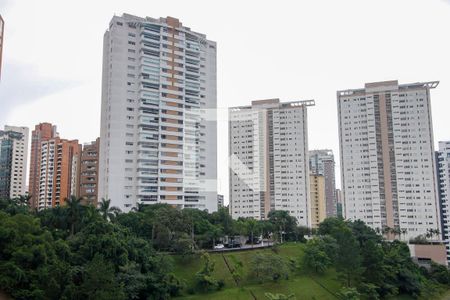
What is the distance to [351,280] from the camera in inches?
1056

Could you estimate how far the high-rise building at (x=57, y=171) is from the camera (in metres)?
53.1

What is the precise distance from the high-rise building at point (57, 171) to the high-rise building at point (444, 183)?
4676 cm

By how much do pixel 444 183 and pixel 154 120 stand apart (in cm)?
3878

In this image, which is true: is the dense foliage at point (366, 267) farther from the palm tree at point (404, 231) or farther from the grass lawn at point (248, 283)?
the palm tree at point (404, 231)

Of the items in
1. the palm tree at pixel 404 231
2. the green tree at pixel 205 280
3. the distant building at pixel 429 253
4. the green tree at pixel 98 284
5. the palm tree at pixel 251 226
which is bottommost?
the distant building at pixel 429 253

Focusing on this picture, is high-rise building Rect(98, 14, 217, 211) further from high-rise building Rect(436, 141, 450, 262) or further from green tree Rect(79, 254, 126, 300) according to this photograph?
high-rise building Rect(436, 141, 450, 262)

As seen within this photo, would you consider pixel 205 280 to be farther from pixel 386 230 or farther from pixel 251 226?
pixel 386 230

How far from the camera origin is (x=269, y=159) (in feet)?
170

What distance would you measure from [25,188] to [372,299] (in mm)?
48952

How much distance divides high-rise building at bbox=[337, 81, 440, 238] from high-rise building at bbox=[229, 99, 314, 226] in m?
5.39

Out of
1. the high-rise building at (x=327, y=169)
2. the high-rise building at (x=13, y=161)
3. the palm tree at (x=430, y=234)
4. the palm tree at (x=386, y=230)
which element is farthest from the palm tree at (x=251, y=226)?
the high-rise building at (x=13, y=161)

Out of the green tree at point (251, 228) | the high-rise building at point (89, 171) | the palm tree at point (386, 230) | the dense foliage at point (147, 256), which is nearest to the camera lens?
the dense foliage at point (147, 256)

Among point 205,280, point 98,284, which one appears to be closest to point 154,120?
point 205,280

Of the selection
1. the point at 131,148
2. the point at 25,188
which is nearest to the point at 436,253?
the point at 131,148
